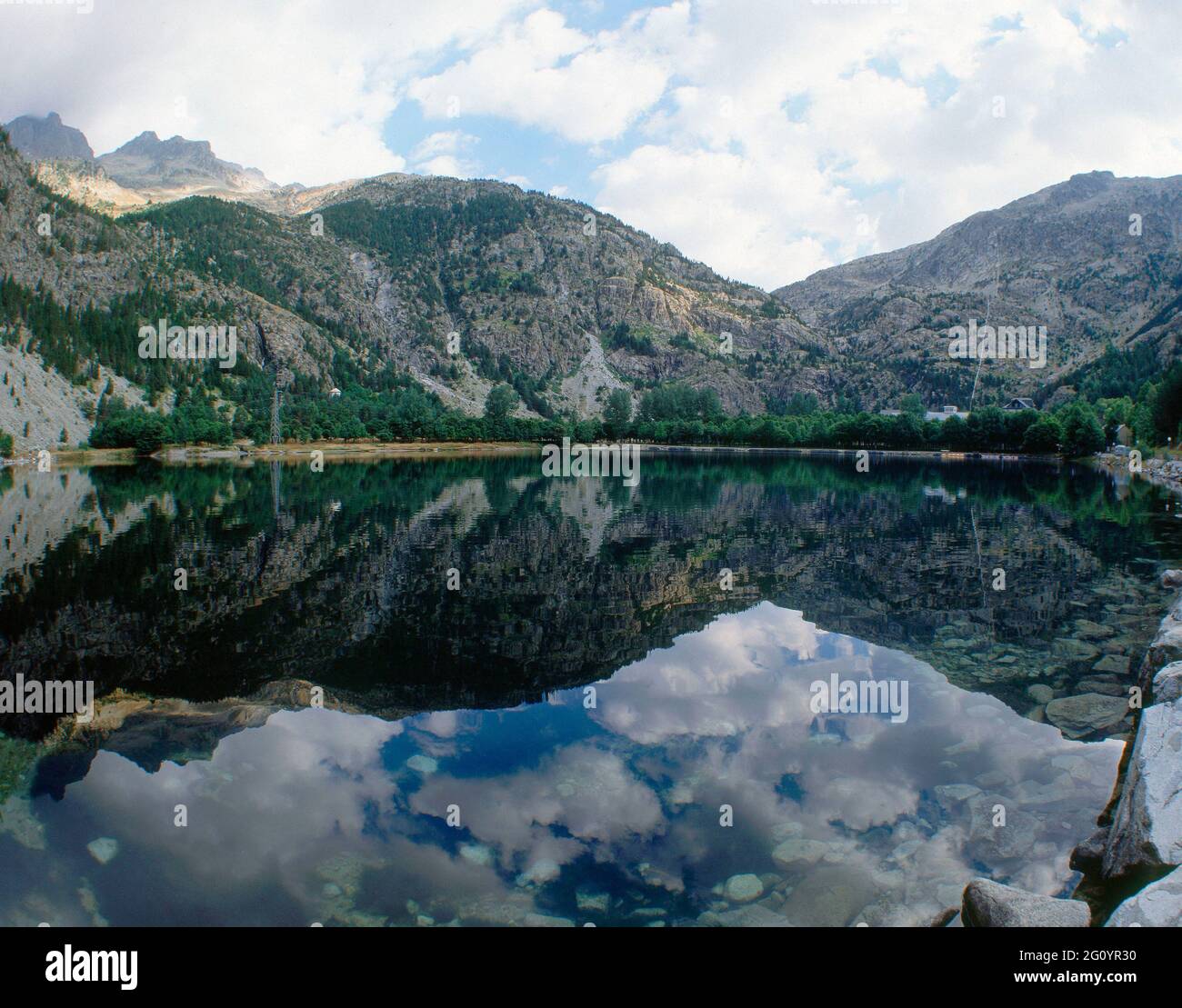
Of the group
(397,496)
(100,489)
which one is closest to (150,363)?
(100,489)

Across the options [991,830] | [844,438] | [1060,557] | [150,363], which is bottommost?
[991,830]

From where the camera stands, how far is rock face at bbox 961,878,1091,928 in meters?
6.70

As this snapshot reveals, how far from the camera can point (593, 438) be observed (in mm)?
168250

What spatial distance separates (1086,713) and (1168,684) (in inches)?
111

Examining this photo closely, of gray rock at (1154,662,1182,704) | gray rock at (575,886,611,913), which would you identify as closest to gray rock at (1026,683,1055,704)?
gray rock at (1154,662,1182,704)

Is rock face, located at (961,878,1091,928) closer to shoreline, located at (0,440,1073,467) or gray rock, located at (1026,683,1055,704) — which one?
gray rock, located at (1026,683,1055,704)

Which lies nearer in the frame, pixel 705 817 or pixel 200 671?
pixel 705 817

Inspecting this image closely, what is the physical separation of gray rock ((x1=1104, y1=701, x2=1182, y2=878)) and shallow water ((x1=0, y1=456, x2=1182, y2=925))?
819mm

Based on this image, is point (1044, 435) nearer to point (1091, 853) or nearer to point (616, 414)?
point (616, 414)

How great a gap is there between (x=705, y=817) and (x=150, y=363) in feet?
564
